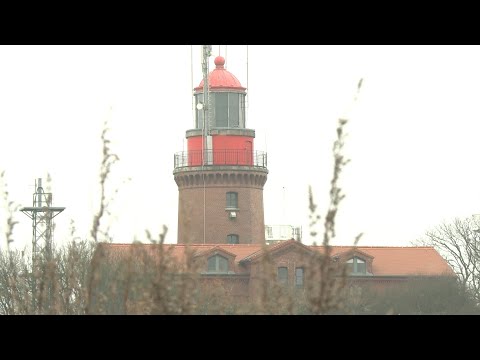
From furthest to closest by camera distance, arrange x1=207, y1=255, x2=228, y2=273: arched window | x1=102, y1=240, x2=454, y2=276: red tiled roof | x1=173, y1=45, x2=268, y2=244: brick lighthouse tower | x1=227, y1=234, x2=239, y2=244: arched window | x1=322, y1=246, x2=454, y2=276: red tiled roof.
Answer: x1=227, y1=234, x2=239, y2=244: arched window
x1=173, y1=45, x2=268, y2=244: brick lighthouse tower
x1=322, y1=246, x2=454, y2=276: red tiled roof
x1=102, y1=240, x2=454, y2=276: red tiled roof
x1=207, y1=255, x2=228, y2=273: arched window

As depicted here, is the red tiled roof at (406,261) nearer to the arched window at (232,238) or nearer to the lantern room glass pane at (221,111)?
the arched window at (232,238)

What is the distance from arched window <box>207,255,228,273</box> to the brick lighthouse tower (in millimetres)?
3201

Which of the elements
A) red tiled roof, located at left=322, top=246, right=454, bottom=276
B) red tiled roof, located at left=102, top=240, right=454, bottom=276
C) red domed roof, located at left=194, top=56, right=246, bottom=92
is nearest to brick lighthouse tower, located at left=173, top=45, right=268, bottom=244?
red domed roof, located at left=194, top=56, right=246, bottom=92

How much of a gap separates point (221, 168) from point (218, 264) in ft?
20.3

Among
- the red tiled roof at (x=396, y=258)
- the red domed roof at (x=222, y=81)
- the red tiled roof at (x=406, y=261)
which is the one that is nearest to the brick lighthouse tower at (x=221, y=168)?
the red domed roof at (x=222, y=81)

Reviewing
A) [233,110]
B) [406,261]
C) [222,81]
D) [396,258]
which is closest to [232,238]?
[233,110]

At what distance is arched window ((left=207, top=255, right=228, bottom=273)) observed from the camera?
65312 mm

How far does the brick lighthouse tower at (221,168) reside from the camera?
6750 centimetres

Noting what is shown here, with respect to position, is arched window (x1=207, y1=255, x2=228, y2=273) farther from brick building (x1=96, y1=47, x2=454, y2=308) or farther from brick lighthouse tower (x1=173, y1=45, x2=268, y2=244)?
brick lighthouse tower (x1=173, y1=45, x2=268, y2=244)
